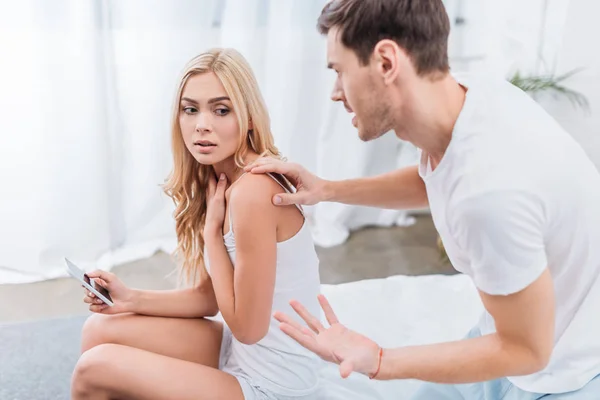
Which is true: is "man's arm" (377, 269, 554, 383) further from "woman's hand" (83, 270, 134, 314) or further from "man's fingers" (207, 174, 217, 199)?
"woman's hand" (83, 270, 134, 314)

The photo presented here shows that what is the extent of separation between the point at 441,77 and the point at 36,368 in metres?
1.32

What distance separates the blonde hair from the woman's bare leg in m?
0.27

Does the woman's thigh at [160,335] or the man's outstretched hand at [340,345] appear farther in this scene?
the woman's thigh at [160,335]

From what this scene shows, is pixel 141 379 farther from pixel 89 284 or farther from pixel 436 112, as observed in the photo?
pixel 436 112

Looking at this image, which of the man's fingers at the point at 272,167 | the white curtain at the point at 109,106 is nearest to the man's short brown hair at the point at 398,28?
the man's fingers at the point at 272,167

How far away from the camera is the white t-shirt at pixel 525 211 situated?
3.31ft

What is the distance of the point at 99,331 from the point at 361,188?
64 centimetres

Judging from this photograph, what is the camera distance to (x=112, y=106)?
2.54 metres

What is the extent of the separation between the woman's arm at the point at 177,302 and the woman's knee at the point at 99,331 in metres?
0.06

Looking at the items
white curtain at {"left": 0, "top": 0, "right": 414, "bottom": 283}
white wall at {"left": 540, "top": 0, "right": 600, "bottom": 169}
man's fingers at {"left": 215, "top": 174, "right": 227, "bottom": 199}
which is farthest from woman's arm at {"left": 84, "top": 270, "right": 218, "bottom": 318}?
white wall at {"left": 540, "top": 0, "right": 600, "bottom": 169}

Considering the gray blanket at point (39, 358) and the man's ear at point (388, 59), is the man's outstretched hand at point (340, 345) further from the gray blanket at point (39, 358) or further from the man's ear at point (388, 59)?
the gray blanket at point (39, 358)

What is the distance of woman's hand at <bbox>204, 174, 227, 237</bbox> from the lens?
4.69ft

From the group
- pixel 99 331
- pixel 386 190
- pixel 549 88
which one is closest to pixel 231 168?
pixel 386 190

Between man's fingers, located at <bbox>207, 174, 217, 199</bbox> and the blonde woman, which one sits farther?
man's fingers, located at <bbox>207, 174, 217, 199</bbox>
